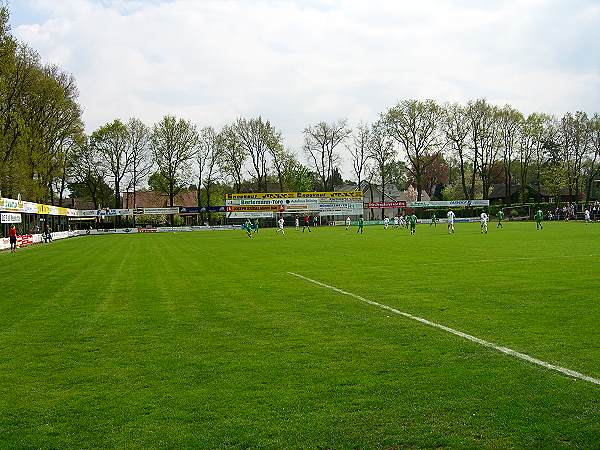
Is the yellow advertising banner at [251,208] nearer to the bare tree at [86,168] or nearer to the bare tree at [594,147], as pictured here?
the bare tree at [86,168]

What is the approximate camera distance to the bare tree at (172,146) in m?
86.8

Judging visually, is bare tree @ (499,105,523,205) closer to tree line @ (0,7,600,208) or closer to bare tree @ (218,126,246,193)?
tree line @ (0,7,600,208)

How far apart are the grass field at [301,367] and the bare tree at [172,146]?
74951mm

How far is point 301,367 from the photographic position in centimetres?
710

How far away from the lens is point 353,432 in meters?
5.03

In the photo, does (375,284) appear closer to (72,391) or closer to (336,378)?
(336,378)

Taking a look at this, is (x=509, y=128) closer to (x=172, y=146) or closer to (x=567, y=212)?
(x=567, y=212)

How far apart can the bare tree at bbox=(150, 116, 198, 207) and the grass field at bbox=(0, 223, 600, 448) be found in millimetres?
74951

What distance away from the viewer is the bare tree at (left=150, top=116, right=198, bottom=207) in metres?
86.8

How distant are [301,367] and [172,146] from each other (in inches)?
3295

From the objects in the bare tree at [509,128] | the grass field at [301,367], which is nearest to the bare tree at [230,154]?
the bare tree at [509,128]

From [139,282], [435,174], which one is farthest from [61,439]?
[435,174]

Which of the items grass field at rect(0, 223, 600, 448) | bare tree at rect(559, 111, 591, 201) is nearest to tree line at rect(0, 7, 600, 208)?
bare tree at rect(559, 111, 591, 201)

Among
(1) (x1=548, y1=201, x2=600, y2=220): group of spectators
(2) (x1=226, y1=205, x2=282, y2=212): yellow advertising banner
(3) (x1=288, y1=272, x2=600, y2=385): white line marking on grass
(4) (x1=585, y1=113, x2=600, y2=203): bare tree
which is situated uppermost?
(4) (x1=585, y1=113, x2=600, y2=203): bare tree
